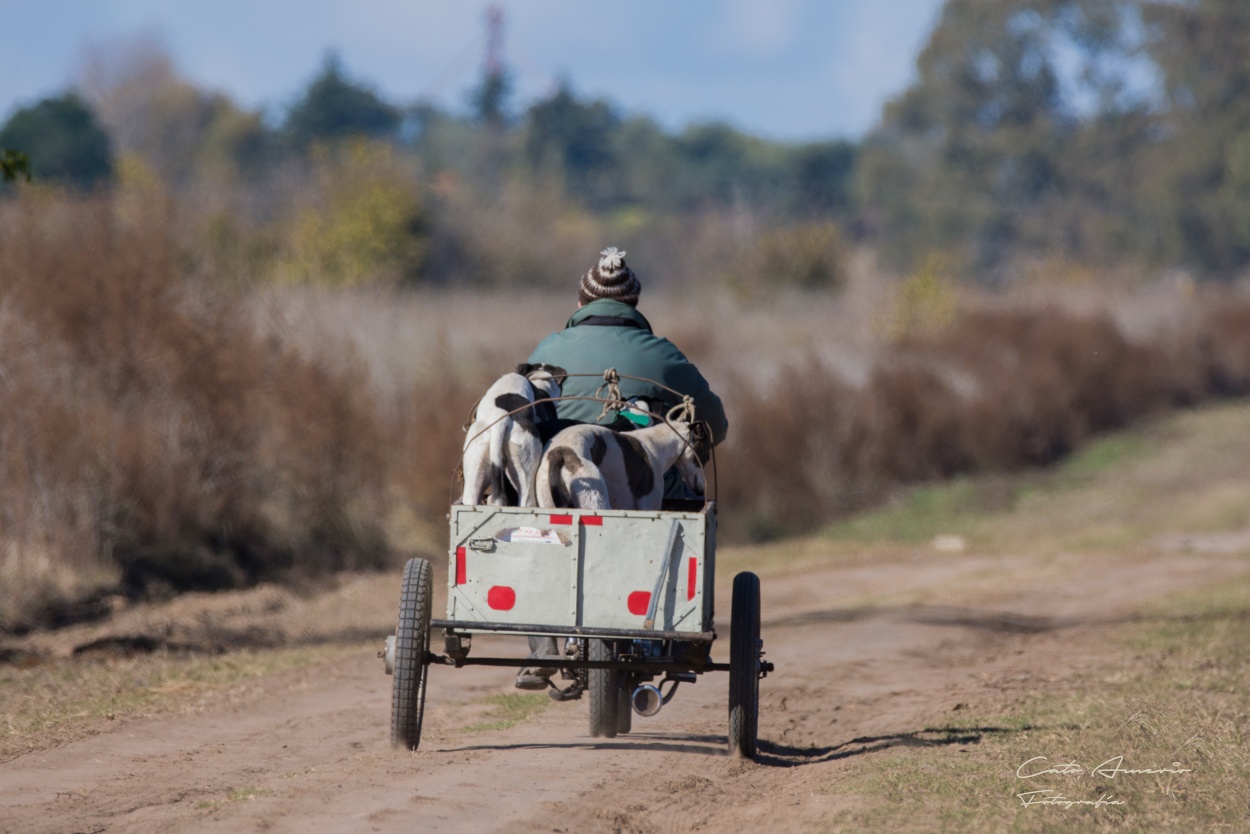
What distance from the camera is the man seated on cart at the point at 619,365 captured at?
7.13 metres

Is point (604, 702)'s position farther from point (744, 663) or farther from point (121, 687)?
point (121, 687)

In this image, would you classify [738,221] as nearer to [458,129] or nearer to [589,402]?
[589,402]

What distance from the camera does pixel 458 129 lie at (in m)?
109

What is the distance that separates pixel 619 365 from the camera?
7.15m

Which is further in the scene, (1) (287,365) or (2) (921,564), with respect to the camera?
(2) (921,564)

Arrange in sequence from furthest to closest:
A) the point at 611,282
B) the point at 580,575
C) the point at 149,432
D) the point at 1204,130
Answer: the point at 1204,130 → the point at 149,432 → the point at 611,282 → the point at 580,575

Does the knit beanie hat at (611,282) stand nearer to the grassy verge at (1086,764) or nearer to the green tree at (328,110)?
the grassy verge at (1086,764)

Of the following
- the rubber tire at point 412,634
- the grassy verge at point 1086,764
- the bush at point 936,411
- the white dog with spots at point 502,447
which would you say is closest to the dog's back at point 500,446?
the white dog with spots at point 502,447

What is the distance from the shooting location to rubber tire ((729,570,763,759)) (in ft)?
21.8

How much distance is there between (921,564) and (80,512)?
890 cm

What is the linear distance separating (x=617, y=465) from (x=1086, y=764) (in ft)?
8.06

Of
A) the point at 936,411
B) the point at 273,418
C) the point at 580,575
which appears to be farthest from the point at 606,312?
the point at 936,411

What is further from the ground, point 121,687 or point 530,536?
point 530,536

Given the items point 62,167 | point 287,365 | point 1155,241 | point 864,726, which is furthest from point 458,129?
point 864,726
